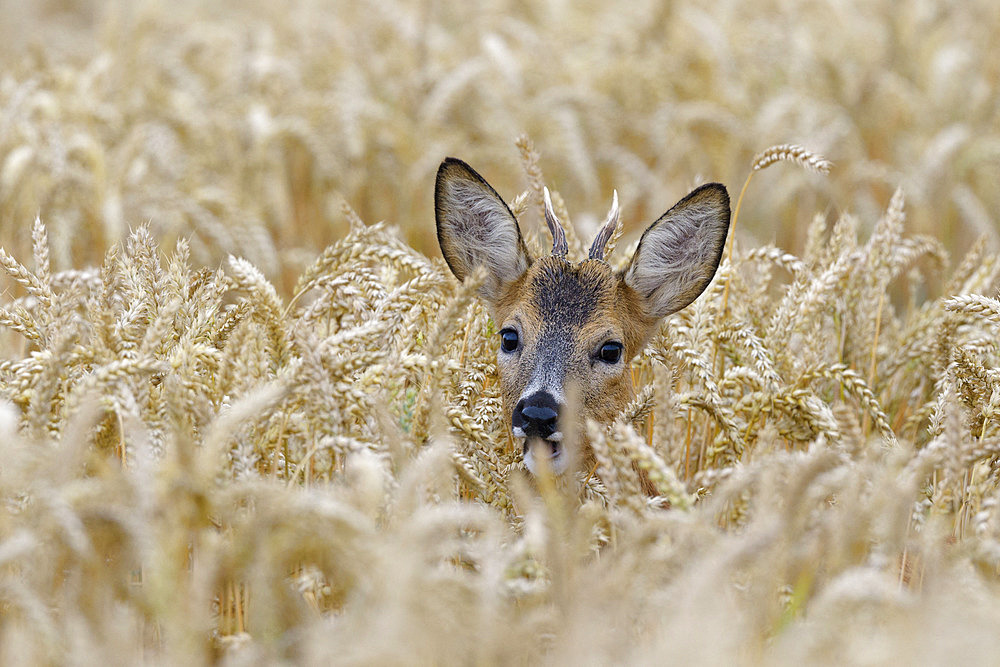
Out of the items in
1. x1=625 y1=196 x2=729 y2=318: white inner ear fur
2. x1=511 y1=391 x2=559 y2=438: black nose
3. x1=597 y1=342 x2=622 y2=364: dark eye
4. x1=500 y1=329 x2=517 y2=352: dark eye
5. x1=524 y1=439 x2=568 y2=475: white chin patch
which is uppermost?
x1=625 y1=196 x2=729 y2=318: white inner ear fur

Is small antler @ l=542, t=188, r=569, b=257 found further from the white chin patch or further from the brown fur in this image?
the white chin patch

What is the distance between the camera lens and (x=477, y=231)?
430cm

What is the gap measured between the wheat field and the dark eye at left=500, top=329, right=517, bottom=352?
0.13 meters

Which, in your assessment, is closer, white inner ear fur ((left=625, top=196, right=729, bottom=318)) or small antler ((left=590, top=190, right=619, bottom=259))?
white inner ear fur ((left=625, top=196, right=729, bottom=318))

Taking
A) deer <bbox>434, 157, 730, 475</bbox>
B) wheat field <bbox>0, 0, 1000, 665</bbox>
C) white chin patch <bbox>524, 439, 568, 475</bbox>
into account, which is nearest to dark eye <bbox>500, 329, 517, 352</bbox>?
deer <bbox>434, 157, 730, 475</bbox>

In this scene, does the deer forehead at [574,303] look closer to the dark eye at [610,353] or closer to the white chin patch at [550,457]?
the dark eye at [610,353]

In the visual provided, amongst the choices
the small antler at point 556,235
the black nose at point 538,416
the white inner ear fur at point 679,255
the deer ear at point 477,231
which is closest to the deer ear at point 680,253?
the white inner ear fur at point 679,255

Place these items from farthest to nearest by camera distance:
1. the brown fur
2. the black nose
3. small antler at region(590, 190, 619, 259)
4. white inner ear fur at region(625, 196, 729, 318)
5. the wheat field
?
small antler at region(590, 190, 619, 259) < white inner ear fur at region(625, 196, 729, 318) < the brown fur < the black nose < the wheat field

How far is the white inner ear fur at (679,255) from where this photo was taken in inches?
158

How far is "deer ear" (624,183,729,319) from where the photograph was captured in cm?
399

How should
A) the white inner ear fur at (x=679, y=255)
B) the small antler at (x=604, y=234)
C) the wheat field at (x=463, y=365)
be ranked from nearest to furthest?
the wheat field at (x=463, y=365) < the white inner ear fur at (x=679, y=255) < the small antler at (x=604, y=234)

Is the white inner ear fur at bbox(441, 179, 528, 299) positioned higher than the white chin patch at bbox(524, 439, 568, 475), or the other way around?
the white inner ear fur at bbox(441, 179, 528, 299)

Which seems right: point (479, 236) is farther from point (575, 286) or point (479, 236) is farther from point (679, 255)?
point (679, 255)

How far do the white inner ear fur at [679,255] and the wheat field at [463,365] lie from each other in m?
0.16
